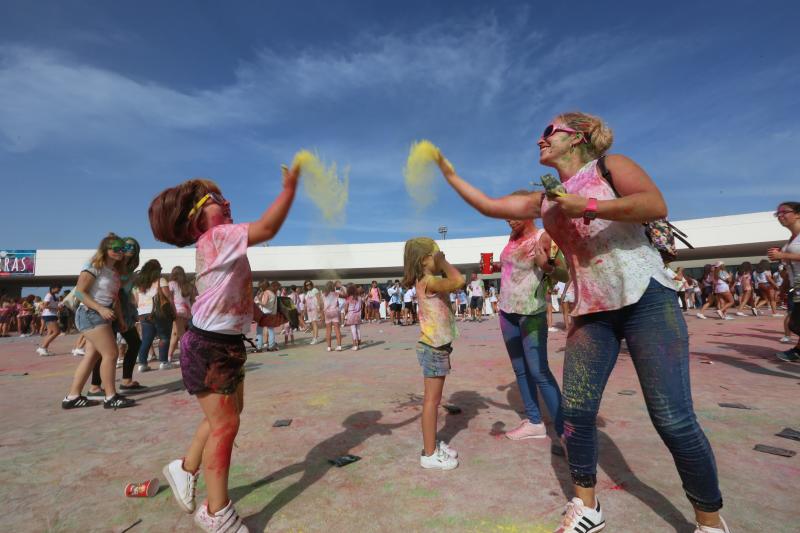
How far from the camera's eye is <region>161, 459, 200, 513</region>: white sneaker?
243 centimetres

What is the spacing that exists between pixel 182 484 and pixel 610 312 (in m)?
2.69

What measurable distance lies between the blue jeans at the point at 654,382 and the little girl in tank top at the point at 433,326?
3.89 feet

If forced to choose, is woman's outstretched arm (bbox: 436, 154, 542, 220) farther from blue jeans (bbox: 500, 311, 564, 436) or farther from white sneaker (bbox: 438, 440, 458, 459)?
white sneaker (bbox: 438, 440, 458, 459)

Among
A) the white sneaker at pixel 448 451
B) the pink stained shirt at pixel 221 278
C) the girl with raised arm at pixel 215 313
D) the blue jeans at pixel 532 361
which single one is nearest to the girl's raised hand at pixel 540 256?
the blue jeans at pixel 532 361

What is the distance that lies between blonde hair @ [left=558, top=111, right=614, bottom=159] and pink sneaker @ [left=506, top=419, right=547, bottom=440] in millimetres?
2477

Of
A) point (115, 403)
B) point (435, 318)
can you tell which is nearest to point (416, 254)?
point (435, 318)

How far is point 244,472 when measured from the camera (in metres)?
3.13

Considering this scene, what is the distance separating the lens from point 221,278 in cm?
229

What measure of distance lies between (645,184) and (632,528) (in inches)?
72.5

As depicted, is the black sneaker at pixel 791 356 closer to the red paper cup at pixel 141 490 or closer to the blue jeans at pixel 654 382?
the blue jeans at pixel 654 382

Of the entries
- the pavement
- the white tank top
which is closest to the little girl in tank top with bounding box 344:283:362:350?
the pavement

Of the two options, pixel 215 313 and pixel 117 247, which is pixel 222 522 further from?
pixel 117 247

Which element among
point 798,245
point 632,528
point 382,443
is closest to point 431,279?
point 382,443

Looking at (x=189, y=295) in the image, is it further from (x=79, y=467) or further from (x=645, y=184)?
(x=645, y=184)
